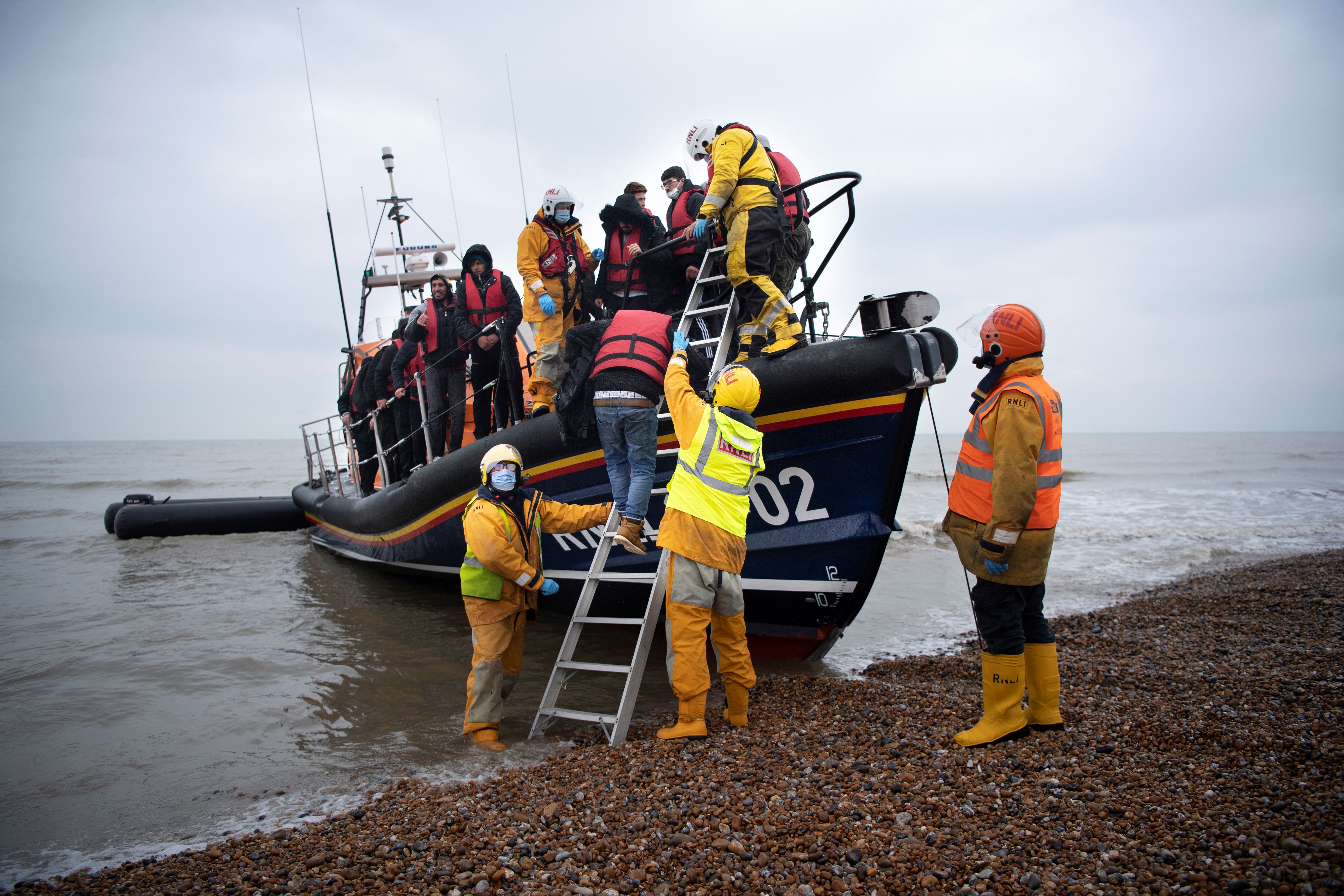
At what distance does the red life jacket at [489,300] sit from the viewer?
17.9 feet

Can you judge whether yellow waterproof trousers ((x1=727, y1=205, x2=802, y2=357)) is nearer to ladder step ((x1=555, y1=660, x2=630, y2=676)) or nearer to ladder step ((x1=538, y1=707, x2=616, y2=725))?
ladder step ((x1=555, y1=660, x2=630, y2=676))

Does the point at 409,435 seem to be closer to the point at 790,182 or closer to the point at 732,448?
the point at 790,182

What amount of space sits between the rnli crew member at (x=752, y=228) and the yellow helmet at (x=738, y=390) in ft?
2.10

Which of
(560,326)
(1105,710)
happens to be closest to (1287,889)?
(1105,710)

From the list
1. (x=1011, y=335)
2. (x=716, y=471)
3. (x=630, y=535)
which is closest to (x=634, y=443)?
(x=630, y=535)

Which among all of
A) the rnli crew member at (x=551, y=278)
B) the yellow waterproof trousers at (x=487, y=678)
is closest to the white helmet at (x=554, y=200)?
the rnli crew member at (x=551, y=278)

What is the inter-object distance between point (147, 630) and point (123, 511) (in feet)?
22.0

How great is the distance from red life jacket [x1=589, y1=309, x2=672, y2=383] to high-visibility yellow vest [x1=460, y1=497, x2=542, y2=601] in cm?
93

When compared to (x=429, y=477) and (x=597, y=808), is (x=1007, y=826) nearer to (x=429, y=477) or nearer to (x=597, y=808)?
(x=597, y=808)

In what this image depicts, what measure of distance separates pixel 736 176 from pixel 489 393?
9.82 ft

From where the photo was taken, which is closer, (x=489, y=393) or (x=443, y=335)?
(x=489, y=393)

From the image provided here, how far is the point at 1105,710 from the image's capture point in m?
3.01

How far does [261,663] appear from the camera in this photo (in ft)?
15.7

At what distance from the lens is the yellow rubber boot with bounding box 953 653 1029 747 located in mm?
2660
